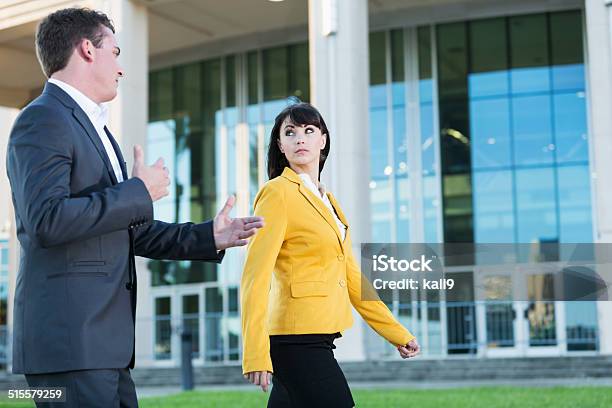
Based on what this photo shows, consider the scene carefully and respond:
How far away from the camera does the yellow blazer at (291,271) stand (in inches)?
161

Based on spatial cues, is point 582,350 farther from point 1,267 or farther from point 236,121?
point 1,267

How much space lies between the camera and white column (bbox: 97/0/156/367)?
2444 centimetres

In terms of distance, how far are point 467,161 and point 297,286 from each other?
22.6m

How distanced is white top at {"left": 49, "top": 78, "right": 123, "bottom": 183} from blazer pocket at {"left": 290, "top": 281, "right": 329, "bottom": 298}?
1.19 m

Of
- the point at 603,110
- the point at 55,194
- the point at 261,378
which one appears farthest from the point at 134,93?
the point at 55,194

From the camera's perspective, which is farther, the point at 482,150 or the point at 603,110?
the point at 482,150

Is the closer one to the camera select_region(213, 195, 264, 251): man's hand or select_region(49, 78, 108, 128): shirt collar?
select_region(49, 78, 108, 128): shirt collar

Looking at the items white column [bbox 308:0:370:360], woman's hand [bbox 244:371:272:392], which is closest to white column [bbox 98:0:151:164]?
white column [bbox 308:0:370:360]

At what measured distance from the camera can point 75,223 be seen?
2.83m

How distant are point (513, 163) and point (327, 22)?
7.01 metres

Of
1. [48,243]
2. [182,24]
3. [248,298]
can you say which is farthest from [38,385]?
[182,24]

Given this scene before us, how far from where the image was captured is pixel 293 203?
428 cm

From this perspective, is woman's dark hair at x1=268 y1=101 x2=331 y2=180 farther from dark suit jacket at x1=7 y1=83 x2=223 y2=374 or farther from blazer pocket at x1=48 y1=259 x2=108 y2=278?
blazer pocket at x1=48 y1=259 x2=108 y2=278

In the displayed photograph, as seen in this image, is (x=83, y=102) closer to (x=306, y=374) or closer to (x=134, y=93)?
Result: (x=306, y=374)
